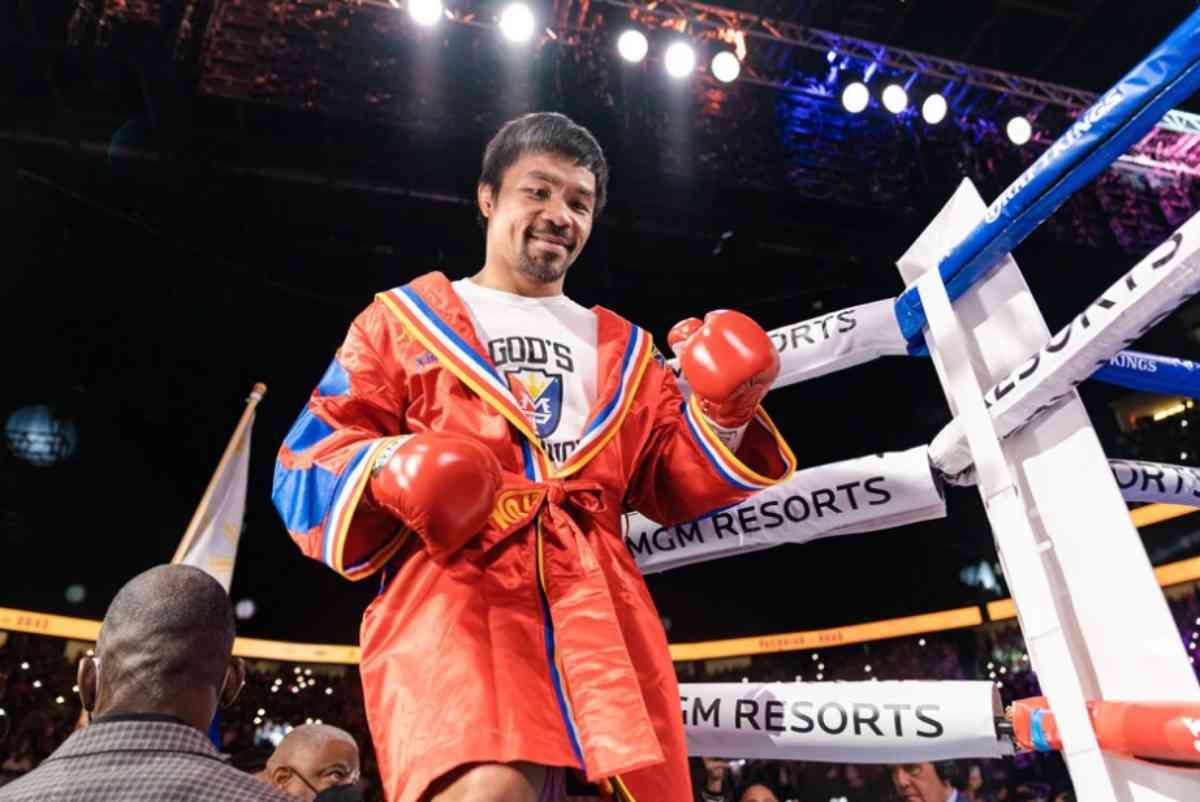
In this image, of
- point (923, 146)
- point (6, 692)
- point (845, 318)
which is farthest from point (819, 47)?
point (6, 692)

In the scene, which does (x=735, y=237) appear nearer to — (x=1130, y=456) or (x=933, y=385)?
(x=933, y=385)

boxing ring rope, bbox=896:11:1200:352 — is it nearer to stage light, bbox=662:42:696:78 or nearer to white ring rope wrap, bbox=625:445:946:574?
white ring rope wrap, bbox=625:445:946:574

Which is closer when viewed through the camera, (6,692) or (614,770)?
(614,770)

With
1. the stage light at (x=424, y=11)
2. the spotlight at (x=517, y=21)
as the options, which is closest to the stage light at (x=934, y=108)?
the spotlight at (x=517, y=21)

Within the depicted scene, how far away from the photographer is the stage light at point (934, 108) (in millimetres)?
4734

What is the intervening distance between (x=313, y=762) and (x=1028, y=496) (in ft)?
7.27

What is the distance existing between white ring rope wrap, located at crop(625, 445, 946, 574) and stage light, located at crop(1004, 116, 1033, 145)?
420 centimetres

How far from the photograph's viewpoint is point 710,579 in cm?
1062

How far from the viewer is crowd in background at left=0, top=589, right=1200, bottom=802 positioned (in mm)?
6574

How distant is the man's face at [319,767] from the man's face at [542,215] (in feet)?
6.12

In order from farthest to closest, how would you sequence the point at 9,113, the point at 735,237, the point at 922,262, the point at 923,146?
the point at 735,237 < the point at 923,146 < the point at 9,113 < the point at 922,262

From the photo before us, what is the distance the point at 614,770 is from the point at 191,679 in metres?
0.49

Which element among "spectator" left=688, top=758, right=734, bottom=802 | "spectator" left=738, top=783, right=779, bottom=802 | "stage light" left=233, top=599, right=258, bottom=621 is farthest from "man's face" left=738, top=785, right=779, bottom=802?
"stage light" left=233, top=599, right=258, bottom=621

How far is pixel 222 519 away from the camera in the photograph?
3.62 m
